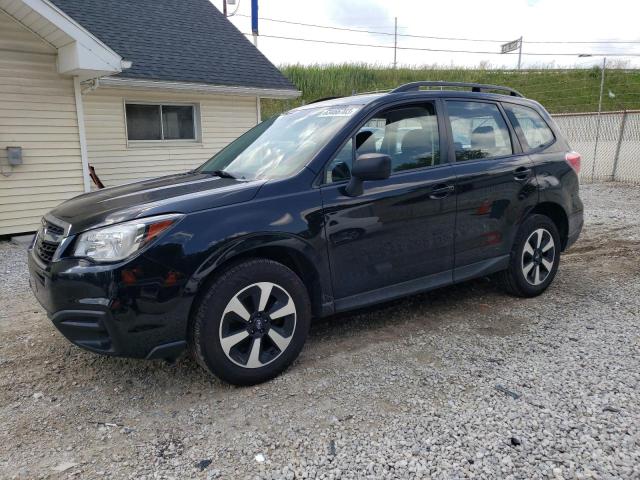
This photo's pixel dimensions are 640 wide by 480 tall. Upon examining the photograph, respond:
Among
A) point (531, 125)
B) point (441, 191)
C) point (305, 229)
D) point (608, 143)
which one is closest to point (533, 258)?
point (531, 125)

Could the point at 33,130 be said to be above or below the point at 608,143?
above

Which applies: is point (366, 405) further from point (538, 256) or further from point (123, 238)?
point (538, 256)

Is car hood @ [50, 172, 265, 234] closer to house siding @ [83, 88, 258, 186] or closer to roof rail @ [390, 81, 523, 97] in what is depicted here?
roof rail @ [390, 81, 523, 97]

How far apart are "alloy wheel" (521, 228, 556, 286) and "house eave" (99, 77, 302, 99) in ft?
25.2

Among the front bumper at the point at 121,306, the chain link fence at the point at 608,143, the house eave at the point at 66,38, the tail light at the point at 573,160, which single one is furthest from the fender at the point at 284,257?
the chain link fence at the point at 608,143

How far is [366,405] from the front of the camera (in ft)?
9.55

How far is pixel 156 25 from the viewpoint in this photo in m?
11.3

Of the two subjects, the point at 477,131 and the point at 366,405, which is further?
the point at 477,131

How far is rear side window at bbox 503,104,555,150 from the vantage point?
15.0 feet

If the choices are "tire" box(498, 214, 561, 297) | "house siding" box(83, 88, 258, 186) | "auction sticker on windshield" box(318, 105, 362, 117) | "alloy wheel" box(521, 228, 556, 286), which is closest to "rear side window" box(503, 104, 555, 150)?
"tire" box(498, 214, 561, 297)

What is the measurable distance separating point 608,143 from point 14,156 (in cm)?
1408

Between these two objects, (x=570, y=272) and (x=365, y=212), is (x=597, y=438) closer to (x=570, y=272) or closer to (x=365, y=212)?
(x=365, y=212)

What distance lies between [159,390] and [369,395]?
1.32 meters

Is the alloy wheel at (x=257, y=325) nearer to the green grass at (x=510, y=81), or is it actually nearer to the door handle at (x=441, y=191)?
the door handle at (x=441, y=191)
